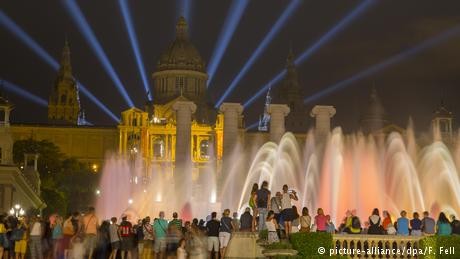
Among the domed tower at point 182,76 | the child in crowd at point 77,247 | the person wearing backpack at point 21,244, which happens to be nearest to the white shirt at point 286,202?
the child in crowd at point 77,247

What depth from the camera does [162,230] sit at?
26438 mm

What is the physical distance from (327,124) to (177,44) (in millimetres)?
99212

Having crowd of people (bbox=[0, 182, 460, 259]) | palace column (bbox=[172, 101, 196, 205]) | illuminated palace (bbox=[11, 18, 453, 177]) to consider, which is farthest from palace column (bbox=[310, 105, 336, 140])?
illuminated palace (bbox=[11, 18, 453, 177])

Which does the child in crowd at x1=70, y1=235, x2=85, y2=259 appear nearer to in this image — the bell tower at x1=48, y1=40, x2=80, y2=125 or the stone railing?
the stone railing

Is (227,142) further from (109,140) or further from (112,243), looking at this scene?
(109,140)

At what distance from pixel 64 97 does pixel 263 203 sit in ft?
408

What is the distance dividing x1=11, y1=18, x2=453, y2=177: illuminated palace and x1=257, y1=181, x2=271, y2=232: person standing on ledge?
83429 millimetres

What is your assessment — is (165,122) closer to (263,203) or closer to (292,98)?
(292,98)

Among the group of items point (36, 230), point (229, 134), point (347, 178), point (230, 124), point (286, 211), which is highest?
point (230, 124)

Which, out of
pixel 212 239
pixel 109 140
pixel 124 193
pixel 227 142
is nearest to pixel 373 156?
pixel 227 142

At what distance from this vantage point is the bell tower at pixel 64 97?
147375 millimetres

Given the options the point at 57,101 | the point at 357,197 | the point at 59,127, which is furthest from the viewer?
the point at 57,101

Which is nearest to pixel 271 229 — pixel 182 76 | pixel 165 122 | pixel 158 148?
pixel 158 148

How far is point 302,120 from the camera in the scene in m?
158
